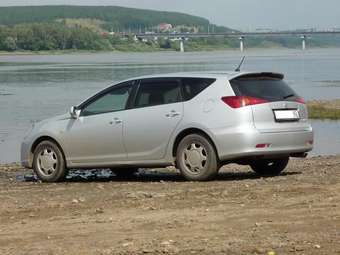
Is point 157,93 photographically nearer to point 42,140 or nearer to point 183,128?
point 183,128

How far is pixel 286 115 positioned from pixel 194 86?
123 cm

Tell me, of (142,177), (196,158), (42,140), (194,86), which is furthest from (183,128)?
(42,140)

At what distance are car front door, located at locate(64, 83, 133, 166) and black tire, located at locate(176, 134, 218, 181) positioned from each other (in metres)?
0.93

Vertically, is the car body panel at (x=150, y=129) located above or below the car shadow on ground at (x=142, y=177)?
above

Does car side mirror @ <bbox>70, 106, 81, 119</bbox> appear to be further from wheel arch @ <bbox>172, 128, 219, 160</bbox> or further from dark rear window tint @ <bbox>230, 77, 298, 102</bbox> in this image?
dark rear window tint @ <bbox>230, 77, 298, 102</bbox>

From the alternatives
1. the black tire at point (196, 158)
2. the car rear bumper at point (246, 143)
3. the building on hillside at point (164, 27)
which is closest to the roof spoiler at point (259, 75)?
the car rear bumper at point (246, 143)

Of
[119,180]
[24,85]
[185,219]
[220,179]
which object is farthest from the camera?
[24,85]

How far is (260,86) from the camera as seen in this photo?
1073cm

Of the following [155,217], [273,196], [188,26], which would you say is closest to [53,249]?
[155,217]

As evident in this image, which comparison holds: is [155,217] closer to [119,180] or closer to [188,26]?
[119,180]

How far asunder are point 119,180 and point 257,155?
2.34 metres

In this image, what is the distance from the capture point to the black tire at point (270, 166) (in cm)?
1161

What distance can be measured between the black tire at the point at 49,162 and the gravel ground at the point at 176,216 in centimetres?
34

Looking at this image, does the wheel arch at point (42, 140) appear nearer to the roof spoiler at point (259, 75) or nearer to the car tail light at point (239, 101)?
the car tail light at point (239, 101)
